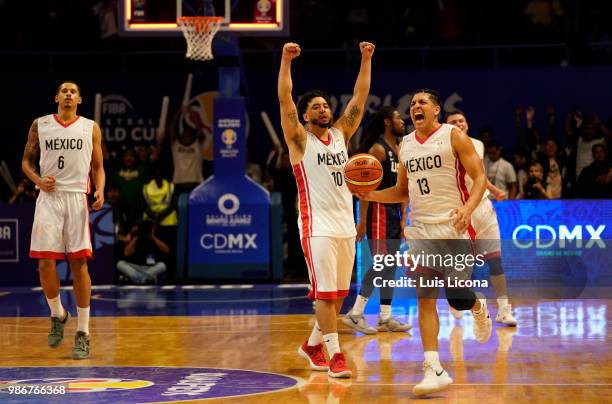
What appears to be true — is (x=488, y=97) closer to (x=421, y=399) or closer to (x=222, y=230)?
(x=222, y=230)

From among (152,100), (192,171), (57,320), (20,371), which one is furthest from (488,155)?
(20,371)

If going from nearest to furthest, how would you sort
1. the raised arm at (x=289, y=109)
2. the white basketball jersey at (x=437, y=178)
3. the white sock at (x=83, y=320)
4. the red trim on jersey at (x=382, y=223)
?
the white basketball jersey at (x=437, y=178)
the raised arm at (x=289, y=109)
the white sock at (x=83, y=320)
the red trim on jersey at (x=382, y=223)

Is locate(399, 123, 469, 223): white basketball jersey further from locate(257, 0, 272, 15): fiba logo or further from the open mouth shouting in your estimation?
locate(257, 0, 272, 15): fiba logo

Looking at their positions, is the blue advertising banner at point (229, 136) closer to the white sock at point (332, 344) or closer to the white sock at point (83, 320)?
the white sock at point (83, 320)

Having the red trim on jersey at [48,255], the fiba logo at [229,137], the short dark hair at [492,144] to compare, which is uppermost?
the fiba logo at [229,137]

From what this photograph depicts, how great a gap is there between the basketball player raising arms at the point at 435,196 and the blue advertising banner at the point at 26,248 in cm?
942

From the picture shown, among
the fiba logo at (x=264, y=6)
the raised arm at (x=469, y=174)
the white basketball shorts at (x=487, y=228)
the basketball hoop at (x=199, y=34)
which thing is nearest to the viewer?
the raised arm at (x=469, y=174)

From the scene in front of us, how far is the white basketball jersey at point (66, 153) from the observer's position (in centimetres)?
947

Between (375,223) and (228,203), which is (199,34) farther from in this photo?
(375,223)

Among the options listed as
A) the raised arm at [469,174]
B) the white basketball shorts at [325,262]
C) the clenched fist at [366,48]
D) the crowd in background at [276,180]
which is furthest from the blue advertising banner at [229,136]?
the raised arm at [469,174]

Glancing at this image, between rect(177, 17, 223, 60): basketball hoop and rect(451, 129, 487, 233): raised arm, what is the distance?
7.76 m

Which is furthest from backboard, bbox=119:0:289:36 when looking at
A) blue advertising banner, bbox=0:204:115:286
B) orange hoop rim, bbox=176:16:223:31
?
blue advertising banner, bbox=0:204:115:286

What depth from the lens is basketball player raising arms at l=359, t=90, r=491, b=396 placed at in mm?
7535

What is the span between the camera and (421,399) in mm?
7062
